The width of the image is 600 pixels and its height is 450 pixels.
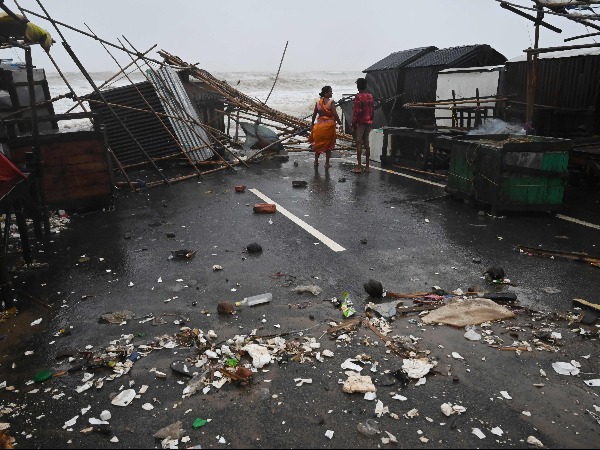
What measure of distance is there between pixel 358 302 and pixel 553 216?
193 inches

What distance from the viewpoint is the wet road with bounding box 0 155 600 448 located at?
9.40 ft

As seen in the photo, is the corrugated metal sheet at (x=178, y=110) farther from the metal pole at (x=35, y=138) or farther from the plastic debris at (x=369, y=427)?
the plastic debris at (x=369, y=427)

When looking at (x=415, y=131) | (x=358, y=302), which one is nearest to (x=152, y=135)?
(x=415, y=131)

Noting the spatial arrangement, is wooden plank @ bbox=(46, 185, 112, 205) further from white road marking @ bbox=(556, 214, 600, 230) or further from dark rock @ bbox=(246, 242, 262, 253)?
white road marking @ bbox=(556, 214, 600, 230)

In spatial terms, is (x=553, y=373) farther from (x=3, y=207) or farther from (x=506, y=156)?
(x=3, y=207)

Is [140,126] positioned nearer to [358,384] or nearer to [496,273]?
[496,273]

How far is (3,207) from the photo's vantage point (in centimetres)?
457

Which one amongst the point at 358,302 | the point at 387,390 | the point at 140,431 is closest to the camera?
the point at 140,431

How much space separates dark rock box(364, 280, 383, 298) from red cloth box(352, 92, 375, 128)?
7.25 m

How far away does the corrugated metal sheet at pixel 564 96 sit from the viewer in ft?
36.2

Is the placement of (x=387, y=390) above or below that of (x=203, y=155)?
below

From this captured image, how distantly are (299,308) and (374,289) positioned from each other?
0.84 metres

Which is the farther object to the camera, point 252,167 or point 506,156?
point 252,167

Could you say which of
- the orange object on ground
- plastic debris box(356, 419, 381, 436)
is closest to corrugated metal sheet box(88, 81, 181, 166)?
the orange object on ground
